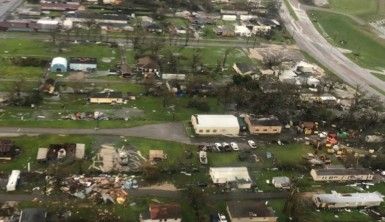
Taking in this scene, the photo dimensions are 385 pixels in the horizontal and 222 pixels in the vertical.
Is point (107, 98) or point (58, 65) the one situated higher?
point (58, 65)

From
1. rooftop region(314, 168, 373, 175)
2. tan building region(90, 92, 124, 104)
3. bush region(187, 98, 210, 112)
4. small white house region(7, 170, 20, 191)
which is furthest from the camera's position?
bush region(187, 98, 210, 112)

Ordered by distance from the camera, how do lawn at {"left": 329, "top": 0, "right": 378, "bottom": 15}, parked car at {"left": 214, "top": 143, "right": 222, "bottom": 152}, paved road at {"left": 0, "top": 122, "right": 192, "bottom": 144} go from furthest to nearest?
Result: 1. lawn at {"left": 329, "top": 0, "right": 378, "bottom": 15}
2. parked car at {"left": 214, "top": 143, "right": 222, "bottom": 152}
3. paved road at {"left": 0, "top": 122, "right": 192, "bottom": 144}

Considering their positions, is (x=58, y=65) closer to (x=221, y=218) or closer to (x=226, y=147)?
(x=226, y=147)

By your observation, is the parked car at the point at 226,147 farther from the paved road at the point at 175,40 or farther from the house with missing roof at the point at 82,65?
the paved road at the point at 175,40

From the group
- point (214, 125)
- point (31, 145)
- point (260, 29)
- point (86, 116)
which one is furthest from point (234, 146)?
point (260, 29)

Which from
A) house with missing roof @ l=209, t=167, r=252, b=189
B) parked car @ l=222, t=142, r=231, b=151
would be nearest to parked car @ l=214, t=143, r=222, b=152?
parked car @ l=222, t=142, r=231, b=151

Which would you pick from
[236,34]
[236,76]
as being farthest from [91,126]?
[236,34]

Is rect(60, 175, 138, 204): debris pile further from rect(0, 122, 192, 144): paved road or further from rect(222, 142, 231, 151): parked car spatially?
rect(222, 142, 231, 151): parked car
